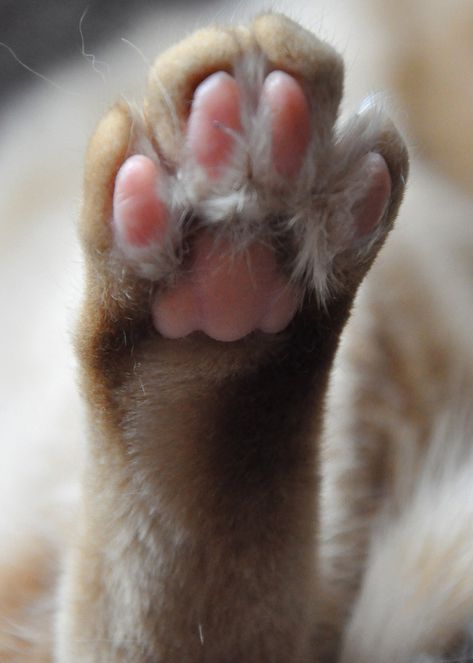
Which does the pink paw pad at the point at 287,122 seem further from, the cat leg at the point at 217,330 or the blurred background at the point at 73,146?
the blurred background at the point at 73,146

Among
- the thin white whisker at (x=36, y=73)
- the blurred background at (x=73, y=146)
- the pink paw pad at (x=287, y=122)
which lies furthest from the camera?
the thin white whisker at (x=36, y=73)

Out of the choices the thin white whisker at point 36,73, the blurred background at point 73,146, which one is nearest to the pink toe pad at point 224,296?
the blurred background at point 73,146

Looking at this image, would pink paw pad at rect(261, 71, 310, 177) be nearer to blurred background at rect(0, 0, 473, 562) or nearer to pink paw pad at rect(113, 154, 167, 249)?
pink paw pad at rect(113, 154, 167, 249)

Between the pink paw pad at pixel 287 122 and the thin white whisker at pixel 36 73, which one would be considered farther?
the thin white whisker at pixel 36 73

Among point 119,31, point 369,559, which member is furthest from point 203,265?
point 119,31

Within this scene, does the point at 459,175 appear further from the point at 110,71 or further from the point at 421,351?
the point at 110,71

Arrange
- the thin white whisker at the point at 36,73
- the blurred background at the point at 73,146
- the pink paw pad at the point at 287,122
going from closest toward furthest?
the pink paw pad at the point at 287,122 → the blurred background at the point at 73,146 → the thin white whisker at the point at 36,73
